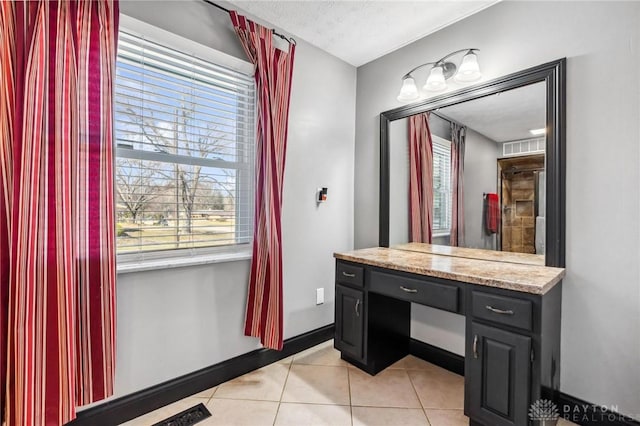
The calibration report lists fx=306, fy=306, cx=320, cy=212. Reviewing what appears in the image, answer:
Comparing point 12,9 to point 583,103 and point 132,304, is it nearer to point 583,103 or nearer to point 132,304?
point 132,304

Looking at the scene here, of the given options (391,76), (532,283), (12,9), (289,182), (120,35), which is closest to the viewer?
(12,9)

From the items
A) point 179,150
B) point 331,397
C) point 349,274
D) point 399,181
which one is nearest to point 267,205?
point 179,150

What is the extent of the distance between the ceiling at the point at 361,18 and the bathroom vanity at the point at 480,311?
1587 millimetres

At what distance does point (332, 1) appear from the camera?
1.94m

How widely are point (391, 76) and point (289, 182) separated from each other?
48.6 inches

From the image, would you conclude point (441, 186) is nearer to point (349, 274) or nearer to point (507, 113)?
point (507, 113)

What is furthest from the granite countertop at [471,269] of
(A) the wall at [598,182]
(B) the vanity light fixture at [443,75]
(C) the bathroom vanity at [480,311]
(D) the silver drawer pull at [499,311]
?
(B) the vanity light fixture at [443,75]

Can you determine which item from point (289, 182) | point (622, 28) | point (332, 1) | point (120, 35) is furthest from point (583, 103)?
point (120, 35)

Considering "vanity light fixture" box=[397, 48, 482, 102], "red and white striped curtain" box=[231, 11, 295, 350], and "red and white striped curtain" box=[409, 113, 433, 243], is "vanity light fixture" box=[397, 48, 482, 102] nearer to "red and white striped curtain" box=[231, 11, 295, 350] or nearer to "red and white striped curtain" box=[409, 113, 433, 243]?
"red and white striped curtain" box=[409, 113, 433, 243]

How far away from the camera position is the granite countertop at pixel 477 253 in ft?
5.91

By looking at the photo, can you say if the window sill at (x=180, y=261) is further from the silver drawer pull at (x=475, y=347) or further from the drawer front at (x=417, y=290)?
the silver drawer pull at (x=475, y=347)

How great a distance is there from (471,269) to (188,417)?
68.5 inches

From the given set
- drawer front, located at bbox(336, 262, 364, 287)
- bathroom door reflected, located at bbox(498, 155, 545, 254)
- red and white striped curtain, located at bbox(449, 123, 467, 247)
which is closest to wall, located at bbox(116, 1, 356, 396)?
drawer front, located at bbox(336, 262, 364, 287)

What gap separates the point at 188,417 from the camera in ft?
5.46
